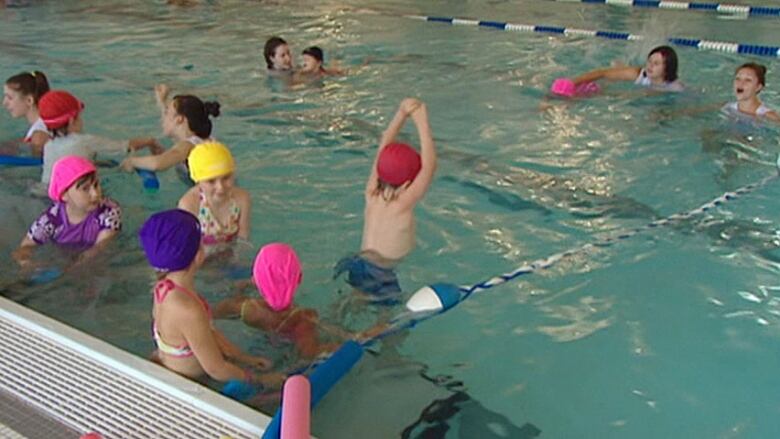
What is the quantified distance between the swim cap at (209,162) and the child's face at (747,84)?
14.0ft

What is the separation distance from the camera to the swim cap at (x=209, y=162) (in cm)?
345

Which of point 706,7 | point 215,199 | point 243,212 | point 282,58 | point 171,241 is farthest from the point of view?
point 706,7

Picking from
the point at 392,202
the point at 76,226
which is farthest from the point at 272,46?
the point at 392,202

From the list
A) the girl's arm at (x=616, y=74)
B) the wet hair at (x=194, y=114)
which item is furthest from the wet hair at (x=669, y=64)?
the wet hair at (x=194, y=114)

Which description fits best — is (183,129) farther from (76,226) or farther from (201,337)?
(201,337)

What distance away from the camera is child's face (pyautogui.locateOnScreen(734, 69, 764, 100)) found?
6.06 meters

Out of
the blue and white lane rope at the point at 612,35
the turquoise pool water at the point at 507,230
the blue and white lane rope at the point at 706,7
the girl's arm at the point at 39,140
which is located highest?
Answer: the blue and white lane rope at the point at 706,7

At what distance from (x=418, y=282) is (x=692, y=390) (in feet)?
4.52

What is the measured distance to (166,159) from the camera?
14.8 feet

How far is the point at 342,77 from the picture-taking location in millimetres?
8125

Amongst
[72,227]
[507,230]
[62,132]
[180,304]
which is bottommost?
[507,230]

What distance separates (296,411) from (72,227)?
8.01ft

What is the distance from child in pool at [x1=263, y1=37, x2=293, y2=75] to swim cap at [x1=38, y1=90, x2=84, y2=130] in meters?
3.44

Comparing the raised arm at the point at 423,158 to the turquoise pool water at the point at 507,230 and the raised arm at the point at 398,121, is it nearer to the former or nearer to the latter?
the raised arm at the point at 398,121
